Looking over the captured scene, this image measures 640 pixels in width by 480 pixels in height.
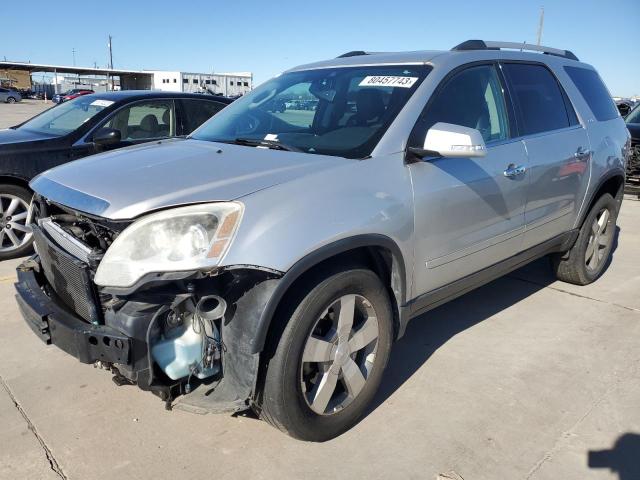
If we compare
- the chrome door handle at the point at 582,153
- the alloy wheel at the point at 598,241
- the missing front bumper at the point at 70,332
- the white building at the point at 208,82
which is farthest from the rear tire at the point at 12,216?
the white building at the point at 208,82

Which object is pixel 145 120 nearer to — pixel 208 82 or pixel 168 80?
pixel 208 82

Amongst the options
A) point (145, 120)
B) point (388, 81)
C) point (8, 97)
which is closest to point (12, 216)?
point (145, 120)

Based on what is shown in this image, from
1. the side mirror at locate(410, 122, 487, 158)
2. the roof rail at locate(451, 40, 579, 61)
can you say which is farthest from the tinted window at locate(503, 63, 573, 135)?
the side mirror at locate(410, 122, 487, 158)

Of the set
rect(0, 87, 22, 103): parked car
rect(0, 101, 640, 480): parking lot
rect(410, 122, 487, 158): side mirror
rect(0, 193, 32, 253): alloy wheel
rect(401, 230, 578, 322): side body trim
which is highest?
rect(410, 122, 487, 158): side mirror

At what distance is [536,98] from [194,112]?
13.0 feet

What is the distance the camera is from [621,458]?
8.57 ft

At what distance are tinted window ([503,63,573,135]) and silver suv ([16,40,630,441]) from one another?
0.03 m

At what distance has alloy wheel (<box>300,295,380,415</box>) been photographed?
2.51 metres

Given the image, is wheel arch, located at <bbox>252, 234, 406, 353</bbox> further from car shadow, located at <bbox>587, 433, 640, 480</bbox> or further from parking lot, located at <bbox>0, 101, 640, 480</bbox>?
car shadow, located at <bbox>587, 433, 640, 480</bbox>

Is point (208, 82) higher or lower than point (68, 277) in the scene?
lower

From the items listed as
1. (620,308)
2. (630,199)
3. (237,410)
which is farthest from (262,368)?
(630,199)

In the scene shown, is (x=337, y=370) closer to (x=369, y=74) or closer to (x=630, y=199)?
(x=369, y=74)

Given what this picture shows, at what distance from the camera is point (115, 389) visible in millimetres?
3090

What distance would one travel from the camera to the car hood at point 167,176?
225 centimetres
